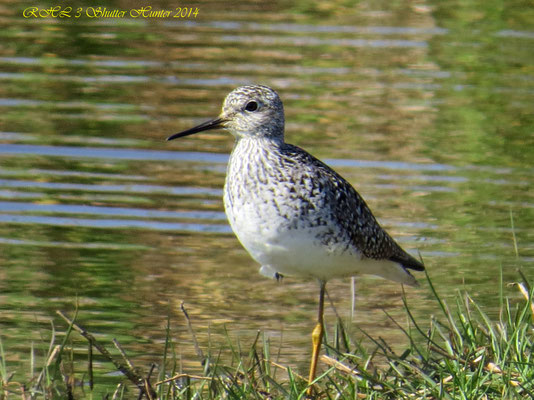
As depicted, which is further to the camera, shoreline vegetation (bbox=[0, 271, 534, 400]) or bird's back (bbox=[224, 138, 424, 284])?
bird's back (bbox=[224, 138, 424, 284])

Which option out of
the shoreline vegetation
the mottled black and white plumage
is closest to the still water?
the shoreline vegetation

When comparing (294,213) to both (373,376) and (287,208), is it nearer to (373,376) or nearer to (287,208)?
(287,208)

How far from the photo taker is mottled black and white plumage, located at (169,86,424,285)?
612 centimetres

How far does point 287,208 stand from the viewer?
6129mm

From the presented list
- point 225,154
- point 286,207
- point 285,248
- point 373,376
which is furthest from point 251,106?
point 225,154

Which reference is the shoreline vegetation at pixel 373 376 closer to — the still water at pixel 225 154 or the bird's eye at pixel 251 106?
the still water at pixel 225 154

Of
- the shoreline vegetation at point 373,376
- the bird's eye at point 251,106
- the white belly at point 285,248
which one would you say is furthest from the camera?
the bird's eye at point 251,106

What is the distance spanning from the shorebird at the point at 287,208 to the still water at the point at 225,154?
63 centimetres

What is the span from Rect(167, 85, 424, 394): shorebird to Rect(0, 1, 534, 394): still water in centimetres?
63

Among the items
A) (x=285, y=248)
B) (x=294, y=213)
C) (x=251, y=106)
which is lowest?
(x=285, y=248)

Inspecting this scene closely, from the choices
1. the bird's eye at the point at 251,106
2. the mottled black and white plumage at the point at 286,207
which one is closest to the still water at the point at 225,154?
the mottled black and white plumage at the point at 286,207

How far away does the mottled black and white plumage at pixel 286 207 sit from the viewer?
6.12 m

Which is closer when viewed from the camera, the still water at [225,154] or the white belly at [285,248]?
the white belly at [285,248]

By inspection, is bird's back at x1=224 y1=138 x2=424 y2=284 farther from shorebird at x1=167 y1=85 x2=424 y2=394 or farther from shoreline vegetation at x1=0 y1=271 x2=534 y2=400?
shoreline vegetation at x1=0 y1=271 x2=534 y2=400
